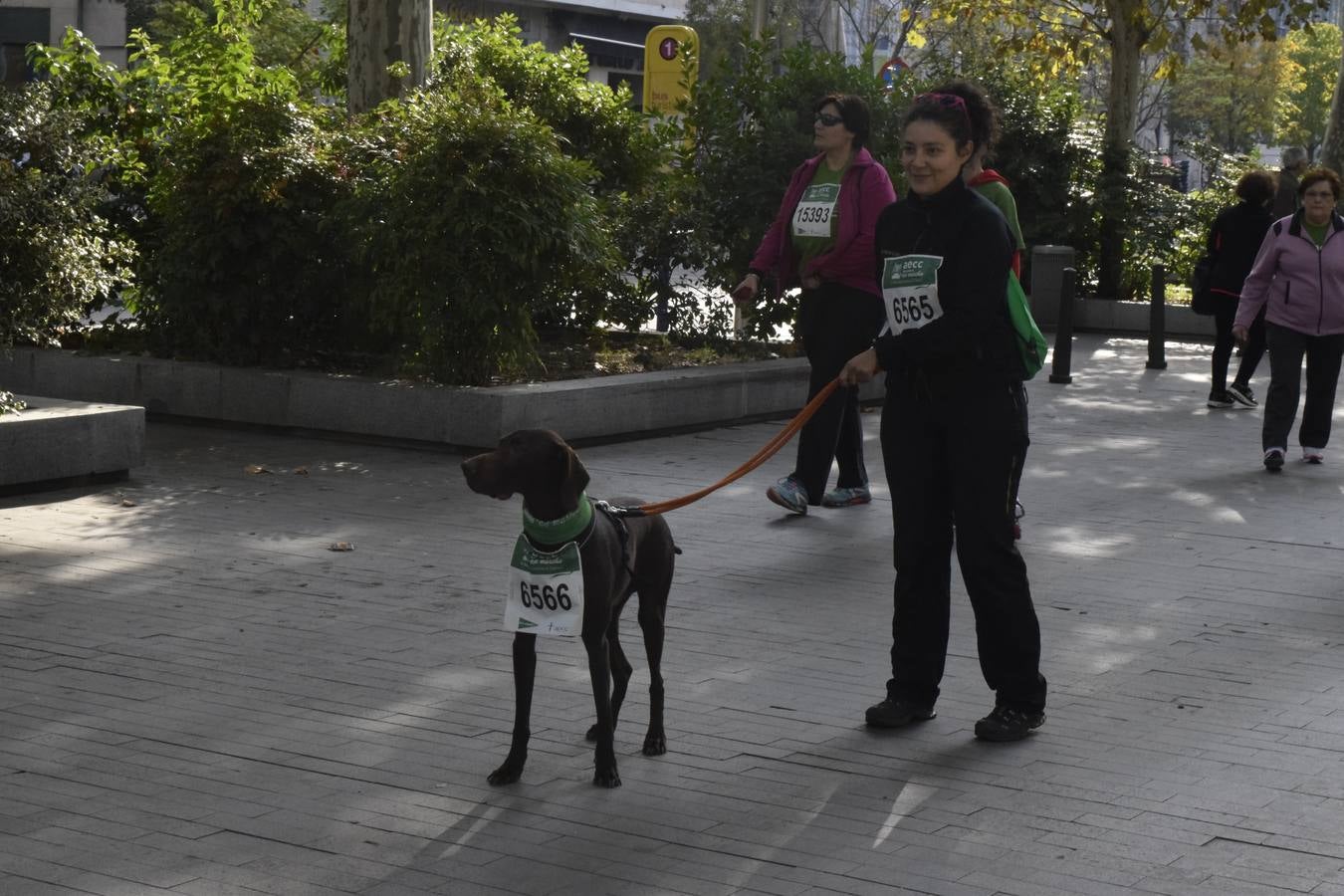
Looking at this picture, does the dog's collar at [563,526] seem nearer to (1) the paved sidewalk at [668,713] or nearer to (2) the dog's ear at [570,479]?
(2) the dog's ear at [570,479]

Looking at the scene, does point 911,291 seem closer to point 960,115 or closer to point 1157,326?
point 960,115

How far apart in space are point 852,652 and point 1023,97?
55.2ft

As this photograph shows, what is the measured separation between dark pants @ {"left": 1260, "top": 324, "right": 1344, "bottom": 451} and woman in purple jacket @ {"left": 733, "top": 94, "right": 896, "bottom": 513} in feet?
10.5

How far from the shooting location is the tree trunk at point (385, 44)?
49.4ft

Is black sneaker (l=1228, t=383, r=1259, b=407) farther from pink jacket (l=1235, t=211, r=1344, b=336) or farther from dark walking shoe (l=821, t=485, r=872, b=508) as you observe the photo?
dark walking shoe (l=821, t=485, r=872, b=508)

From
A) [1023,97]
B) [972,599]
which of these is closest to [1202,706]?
[972,599]

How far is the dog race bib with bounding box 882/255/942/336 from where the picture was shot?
18.4ft

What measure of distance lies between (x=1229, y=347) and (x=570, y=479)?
36.1ft

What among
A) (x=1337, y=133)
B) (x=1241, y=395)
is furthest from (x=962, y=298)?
(x=1337, y=133)

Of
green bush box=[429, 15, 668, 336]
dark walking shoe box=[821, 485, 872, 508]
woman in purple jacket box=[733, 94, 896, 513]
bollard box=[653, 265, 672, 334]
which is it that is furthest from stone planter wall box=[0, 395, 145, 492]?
bollard box=[653, 265, 672, 334]

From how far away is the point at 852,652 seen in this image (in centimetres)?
686

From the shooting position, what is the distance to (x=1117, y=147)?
2273 centimetres

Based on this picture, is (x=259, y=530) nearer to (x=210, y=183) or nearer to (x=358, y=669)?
(x=358, y=669)

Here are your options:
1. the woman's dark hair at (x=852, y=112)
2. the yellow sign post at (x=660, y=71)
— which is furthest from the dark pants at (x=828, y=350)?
the yellow sign post at (x=660, y=71)
